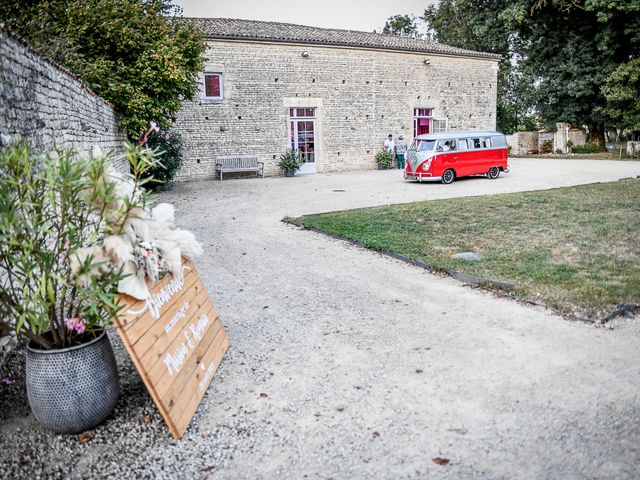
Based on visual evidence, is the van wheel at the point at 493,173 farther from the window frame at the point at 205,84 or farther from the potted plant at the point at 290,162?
the window frame at the point at 205,84

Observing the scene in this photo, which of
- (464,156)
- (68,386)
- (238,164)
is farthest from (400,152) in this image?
(68,386)

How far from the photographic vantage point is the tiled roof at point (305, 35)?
19.9m

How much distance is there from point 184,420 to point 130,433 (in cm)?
33

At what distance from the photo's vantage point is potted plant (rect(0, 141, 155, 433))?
102 inches

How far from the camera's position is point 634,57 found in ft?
86.8

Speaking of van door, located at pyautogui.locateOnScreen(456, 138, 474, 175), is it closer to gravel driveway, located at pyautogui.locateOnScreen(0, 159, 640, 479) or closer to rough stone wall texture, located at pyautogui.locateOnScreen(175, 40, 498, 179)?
rough stone wall texture, located at pyautogui.locateOnScreen(175, 40, 498, 179)

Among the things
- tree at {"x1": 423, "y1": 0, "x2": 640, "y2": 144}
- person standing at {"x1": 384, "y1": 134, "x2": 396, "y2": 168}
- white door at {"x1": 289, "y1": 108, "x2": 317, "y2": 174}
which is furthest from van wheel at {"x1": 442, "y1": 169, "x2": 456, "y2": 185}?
tree at {"x1": 423, "y1": 0, "x2": 640, "y2": 144}

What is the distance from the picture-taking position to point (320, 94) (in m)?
21.5

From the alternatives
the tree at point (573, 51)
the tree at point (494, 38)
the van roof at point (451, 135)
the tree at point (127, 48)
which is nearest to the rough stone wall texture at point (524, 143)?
the tree at point (573, 51)

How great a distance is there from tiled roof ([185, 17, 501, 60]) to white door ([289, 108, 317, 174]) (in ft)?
9.66

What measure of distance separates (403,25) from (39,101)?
49.4 meters

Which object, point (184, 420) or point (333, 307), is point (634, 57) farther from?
point (184, 420)

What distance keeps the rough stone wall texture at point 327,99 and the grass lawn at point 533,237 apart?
1079 cm

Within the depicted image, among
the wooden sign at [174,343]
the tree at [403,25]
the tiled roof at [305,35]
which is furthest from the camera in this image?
the tree at [403,25]
